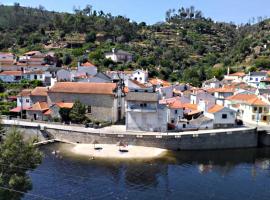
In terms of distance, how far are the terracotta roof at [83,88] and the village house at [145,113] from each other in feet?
19.0

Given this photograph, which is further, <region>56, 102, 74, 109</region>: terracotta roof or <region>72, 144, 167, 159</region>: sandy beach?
<region>56, 102, 74, 109</region>: terracotta roof

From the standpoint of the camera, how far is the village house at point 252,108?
5794cm

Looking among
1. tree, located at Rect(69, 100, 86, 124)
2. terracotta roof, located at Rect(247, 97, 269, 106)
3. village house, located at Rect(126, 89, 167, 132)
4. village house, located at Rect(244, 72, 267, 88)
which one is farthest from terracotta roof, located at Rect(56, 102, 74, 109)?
village house, located at Rect(244, 72, 267, 88)

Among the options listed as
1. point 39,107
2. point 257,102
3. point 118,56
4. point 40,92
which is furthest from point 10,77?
point 257,102

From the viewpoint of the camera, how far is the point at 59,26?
132250mm

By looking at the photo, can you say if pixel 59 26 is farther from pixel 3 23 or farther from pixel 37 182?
pixel 37 182

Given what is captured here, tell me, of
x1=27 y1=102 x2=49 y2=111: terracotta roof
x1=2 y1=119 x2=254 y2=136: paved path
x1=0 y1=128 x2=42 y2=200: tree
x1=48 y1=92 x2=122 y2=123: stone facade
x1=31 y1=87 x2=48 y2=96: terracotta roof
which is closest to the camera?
x1=0 y1=128 x2=42 y2=200: tree

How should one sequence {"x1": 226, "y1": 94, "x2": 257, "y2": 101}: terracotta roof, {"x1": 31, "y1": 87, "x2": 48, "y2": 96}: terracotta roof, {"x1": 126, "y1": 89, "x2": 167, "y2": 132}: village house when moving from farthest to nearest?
{"x1": 226, "y1": 94, "x2": 257, "y2": 101}: terracotta roof, {"x1": 31, "y1": 87, "x2": 48, "y2": 96}: terracotta roof, {"x1": 126, "y1": 89, "x2": 167, "y2": 132}: village house

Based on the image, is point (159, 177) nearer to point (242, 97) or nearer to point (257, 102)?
point (257, 102)

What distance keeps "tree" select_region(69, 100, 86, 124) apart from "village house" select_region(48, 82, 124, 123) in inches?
81.1

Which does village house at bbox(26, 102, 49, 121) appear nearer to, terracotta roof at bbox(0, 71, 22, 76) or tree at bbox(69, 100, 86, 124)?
tree at bbox(69, 100, 86, 124)

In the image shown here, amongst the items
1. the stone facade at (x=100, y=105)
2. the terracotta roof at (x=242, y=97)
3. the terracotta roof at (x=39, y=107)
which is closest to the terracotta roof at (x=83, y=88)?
Answer: the stone facade at (x=100, y=105)

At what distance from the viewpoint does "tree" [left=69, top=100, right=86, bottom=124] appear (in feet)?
184

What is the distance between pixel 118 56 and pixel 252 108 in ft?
175
